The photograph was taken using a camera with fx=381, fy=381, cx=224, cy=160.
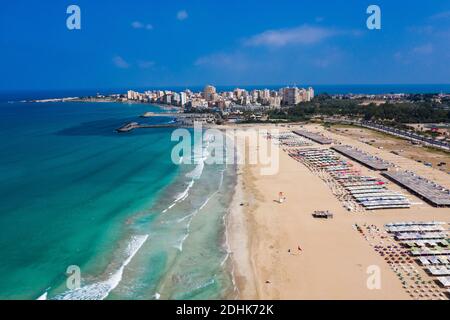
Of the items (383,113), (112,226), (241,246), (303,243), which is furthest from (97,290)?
(383,113)

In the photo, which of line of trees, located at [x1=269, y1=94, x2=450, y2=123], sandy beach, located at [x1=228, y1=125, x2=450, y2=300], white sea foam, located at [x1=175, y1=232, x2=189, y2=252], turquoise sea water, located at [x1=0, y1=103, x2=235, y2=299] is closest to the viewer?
sandy beach, located at [x1=228, y1=125, x2=450, y2=300]

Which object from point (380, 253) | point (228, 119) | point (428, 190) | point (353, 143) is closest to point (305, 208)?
point (380, 253)

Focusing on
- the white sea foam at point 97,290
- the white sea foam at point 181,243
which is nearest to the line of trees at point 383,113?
the white sea foam at point 181,243

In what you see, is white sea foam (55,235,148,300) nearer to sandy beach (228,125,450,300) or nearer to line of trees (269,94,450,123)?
sandy beach (228,125,450,300)

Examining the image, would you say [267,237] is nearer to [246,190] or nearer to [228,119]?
[246,190]

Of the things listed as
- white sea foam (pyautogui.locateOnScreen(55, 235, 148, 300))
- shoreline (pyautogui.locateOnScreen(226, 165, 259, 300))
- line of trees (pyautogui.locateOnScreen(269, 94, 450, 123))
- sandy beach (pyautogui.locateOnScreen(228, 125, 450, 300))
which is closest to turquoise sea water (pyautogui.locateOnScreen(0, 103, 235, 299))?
white sea foam (pyautogui.locateOnScreen(55, 235, 148, 300))

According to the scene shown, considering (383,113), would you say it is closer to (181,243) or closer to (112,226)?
(181,243)

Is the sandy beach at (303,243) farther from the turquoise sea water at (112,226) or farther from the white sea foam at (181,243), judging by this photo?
the white sea foam at (181,243)
